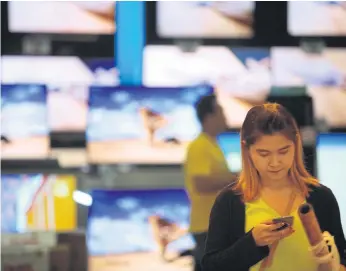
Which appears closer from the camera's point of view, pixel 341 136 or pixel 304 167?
pixel 304 167

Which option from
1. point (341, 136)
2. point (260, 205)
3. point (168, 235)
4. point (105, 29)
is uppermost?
point (105, 29)

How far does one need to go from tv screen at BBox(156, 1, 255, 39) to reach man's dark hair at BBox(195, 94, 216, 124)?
0.23m

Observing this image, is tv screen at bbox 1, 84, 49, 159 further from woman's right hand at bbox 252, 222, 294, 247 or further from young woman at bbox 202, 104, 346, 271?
woman's right hand at bbox 252, 222, 294, 247

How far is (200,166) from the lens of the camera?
209cm

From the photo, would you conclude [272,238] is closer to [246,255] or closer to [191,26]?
[246,255]

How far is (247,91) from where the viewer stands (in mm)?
2125

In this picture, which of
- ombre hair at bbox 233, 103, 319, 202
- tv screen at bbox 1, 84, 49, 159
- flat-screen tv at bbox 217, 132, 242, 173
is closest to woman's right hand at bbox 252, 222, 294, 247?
ombre hair at bbox 233, 103, 319, 202

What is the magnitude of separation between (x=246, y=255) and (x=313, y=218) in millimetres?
245

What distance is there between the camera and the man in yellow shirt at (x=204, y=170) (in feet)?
6.68

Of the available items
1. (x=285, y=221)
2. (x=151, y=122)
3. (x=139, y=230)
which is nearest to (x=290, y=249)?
(x=285, y=221)

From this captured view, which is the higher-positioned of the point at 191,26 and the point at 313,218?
the point at 191,26

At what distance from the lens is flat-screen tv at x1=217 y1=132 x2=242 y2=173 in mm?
2025

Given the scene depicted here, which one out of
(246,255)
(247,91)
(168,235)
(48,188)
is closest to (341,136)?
(247,91)

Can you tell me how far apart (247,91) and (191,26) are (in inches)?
12.2
